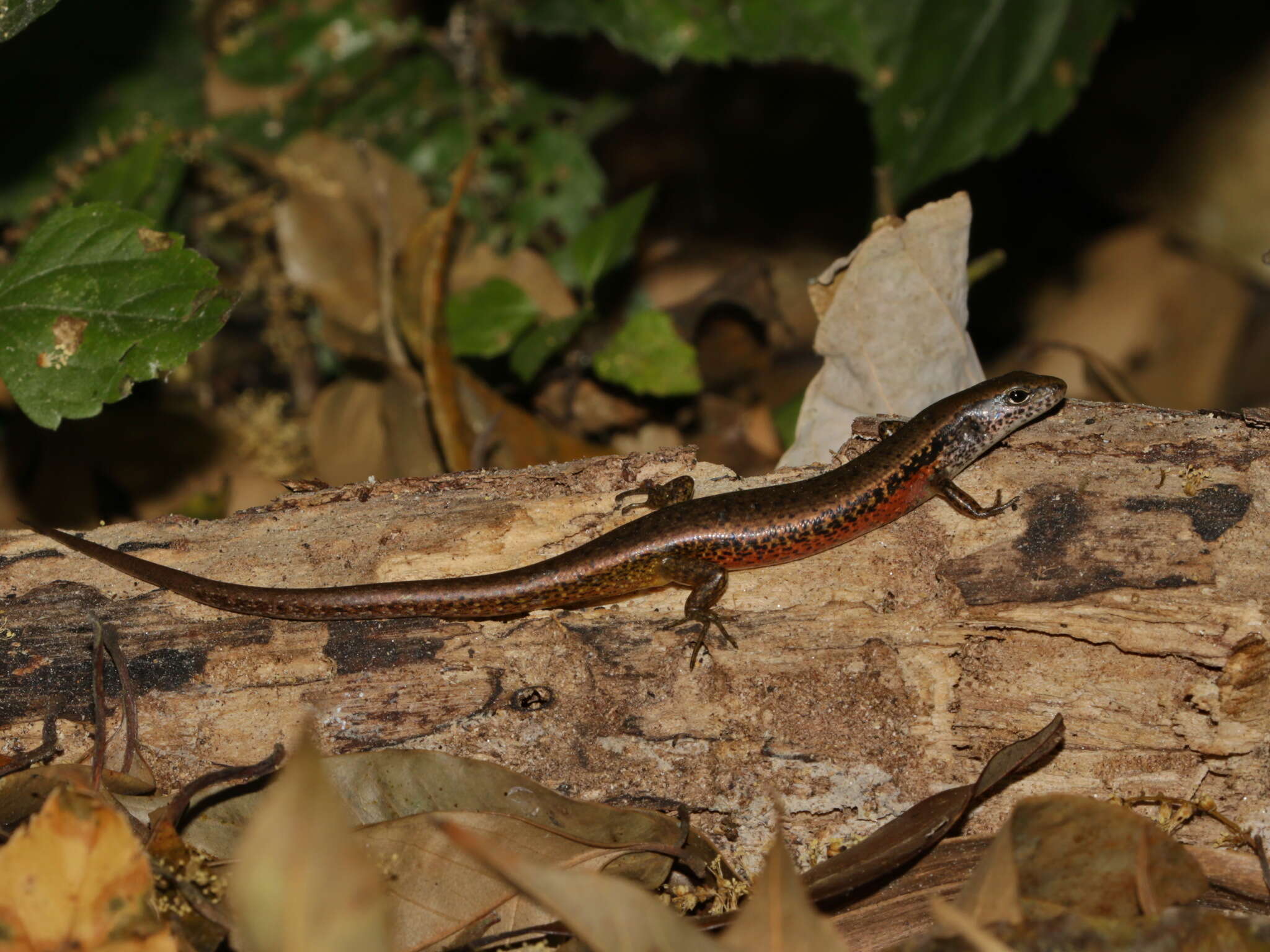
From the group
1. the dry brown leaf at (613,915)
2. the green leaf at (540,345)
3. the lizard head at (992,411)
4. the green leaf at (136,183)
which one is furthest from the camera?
the green leaf at (540,345)

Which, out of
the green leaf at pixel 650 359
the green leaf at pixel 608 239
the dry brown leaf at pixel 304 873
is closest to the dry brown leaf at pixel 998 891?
the dry brown leaf at pixel 304 873

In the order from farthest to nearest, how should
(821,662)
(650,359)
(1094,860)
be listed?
(650,359) → (821,662) → (1094,860)

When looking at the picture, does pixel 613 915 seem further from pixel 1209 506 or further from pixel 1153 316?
pixel 1153 316

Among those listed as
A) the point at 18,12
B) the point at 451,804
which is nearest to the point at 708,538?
the point at 451,804

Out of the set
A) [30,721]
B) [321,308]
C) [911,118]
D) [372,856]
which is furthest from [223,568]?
[911,118]

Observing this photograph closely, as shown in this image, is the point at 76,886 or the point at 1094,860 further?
the point at 1094,860

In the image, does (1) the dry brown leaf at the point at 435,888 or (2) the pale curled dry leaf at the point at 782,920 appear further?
(1) the dry brown leaf at the point at 435,888

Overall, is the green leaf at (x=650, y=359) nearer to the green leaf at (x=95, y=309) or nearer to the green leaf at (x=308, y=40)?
the green leaf at (x=95, y=309)

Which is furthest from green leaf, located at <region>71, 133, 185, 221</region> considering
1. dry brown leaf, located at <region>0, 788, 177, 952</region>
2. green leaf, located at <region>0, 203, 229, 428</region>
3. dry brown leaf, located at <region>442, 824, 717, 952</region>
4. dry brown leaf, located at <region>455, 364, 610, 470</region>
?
dry brown leaf, located at <region>442, 824, 717, 952</region>

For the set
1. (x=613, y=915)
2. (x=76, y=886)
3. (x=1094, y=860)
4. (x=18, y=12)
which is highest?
(x=18, y=12)
